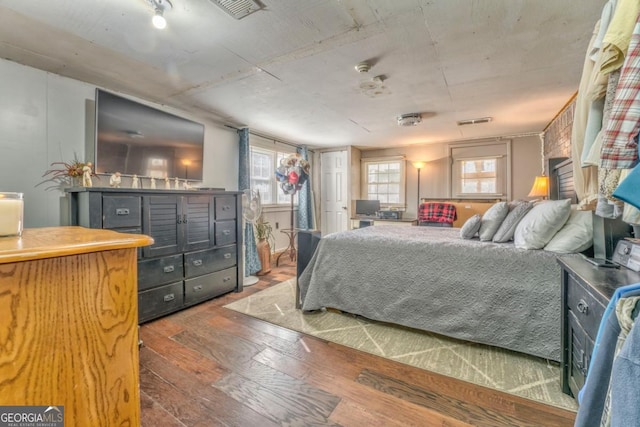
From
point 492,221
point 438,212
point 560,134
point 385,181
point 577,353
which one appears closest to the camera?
point 577,353

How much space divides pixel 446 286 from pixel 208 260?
2307mm

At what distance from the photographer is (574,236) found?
1.69 m

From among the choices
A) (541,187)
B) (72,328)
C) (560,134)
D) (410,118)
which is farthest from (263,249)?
(560,134)

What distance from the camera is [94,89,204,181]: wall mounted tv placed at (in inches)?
97.1

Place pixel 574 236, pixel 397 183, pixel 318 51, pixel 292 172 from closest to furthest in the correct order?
1. pixel 574 236
2. pixel 318 51
3. pixel 292 172
4. pixel 397 183

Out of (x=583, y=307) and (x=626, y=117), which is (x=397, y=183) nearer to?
(x=583, y=307)

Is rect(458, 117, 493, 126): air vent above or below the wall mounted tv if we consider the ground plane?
above

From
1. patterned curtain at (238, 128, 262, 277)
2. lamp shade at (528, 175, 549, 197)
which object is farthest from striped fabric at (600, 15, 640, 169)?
patterned curtain at (238, 128, 262, 277)

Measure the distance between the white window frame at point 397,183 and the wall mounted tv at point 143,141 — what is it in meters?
3.60

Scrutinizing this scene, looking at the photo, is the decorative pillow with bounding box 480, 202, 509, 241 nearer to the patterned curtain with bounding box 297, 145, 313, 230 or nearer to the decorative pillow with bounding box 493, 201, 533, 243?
the decorative pillow with bounding box 493, 201, 533, 243

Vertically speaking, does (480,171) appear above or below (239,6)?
below

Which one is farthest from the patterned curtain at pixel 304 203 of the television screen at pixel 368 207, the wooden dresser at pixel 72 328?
the wooden dresser at pixel 72 328

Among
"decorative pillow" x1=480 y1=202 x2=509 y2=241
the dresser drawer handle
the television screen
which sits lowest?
the dresser drawer handle

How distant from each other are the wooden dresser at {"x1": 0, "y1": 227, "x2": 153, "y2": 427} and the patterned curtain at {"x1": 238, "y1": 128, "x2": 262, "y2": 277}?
3.15 metres
